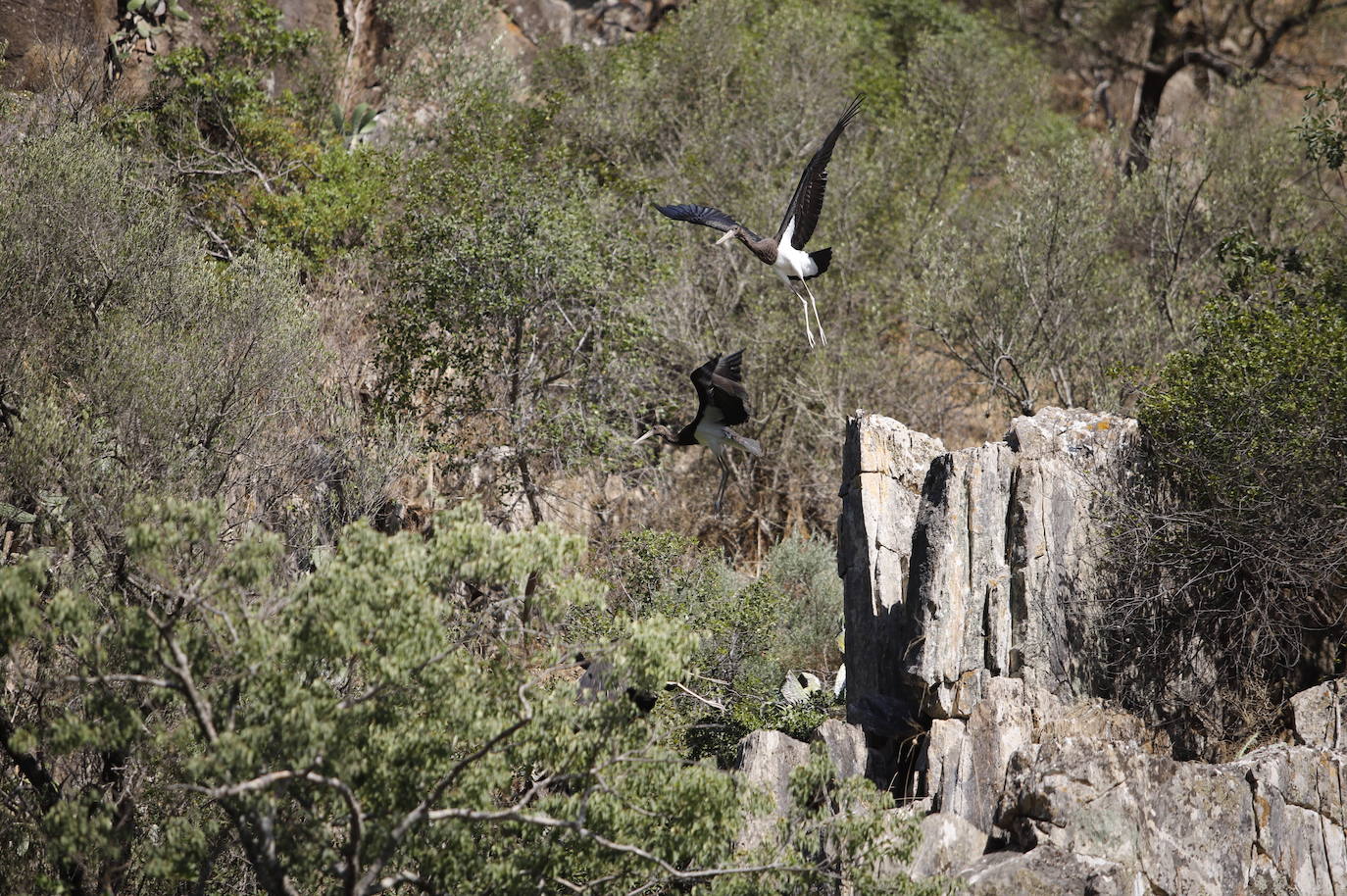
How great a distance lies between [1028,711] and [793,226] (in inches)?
237

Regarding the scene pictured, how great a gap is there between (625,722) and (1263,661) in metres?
7.95

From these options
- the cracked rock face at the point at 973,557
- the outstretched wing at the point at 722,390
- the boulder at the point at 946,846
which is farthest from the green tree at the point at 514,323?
the boulder at the point at 946,846

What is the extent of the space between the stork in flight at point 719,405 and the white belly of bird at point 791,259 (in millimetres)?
1206

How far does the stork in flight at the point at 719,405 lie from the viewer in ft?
46.7

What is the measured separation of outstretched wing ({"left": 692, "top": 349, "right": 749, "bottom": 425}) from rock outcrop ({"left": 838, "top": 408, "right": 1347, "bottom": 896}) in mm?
1388

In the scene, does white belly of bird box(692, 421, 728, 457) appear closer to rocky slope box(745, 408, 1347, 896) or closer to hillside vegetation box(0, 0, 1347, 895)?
rocky slope box(745, 408, 1347, 896)

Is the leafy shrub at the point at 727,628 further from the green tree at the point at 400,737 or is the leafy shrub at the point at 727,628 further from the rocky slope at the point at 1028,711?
the green tree at the point at 400,737

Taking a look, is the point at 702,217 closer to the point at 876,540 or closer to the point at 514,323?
the point at 876,540

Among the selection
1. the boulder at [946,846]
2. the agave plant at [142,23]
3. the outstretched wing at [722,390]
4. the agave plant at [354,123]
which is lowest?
the boulder at [946,846]

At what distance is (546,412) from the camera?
1980 cm

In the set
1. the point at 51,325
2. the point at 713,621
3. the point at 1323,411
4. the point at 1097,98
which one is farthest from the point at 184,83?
the point at 1097,98

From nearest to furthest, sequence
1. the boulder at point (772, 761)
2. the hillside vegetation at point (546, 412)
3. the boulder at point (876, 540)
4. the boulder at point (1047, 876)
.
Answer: the hillside vegetation at point (546, 412) < the boulder at point (1047, 876) < the boulder at point (772, 761) < the boulder at point (876, 540)

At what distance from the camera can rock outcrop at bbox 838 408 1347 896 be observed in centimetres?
1112

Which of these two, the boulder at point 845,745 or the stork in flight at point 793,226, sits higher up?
the stork in flight at point 793,226
